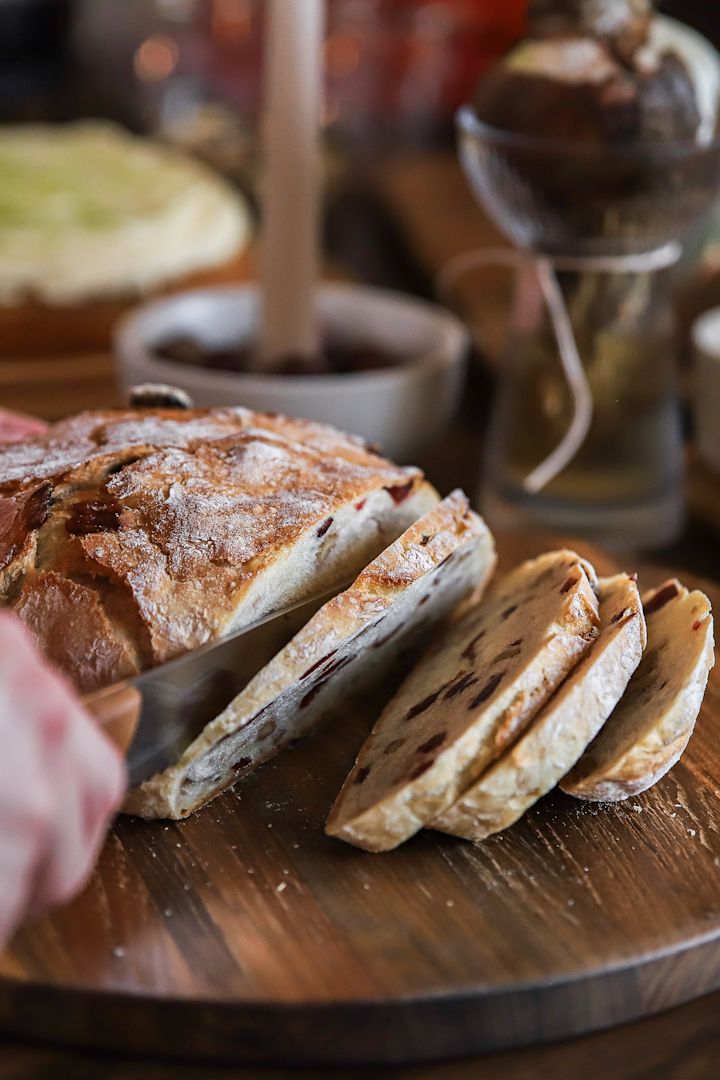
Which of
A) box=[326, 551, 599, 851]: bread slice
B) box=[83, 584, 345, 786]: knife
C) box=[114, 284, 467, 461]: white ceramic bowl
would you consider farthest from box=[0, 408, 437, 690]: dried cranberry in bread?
box=[114, 284, 467, 461]: white ceramic bowl

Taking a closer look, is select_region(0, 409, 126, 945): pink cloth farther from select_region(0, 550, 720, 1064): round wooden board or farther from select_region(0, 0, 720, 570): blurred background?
select_region(0, 0, 720, 570): blurred background

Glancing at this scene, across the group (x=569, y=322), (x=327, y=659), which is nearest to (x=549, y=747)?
(x=327, y=659)

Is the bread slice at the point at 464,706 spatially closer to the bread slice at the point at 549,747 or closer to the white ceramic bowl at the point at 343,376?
the bread slice at the point at 549,747

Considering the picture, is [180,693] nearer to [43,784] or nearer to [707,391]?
[43,784]

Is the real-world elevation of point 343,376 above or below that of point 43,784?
below

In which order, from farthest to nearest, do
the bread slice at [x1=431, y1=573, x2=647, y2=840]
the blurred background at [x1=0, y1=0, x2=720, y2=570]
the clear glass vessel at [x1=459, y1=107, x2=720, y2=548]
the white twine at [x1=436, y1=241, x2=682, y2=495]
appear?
the blurred background at [x1=0, y1=0, x2=720, y2=570] → the white twine at [x1=436, y1=241, x2=682, y2=495] → the clear glass vessel at [x1=459, y1=107, x2=720, y2=548] → the bread slice at [x1=431, y1=573, x2=647, y2=840]

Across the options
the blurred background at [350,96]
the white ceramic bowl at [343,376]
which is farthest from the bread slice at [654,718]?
the blurred background at [350,96]
